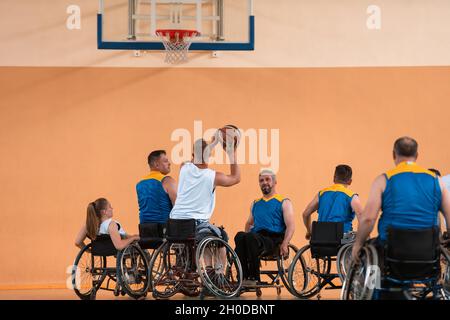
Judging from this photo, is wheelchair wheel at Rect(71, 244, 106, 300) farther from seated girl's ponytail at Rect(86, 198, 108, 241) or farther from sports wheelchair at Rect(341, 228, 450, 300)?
sports wheelchair at Rect(341, 228, 450, 300)

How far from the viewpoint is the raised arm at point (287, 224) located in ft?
23.4

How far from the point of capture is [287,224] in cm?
721

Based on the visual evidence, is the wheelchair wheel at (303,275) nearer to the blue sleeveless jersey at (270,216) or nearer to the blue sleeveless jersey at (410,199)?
the blue sleeveless jersey at (270,216)

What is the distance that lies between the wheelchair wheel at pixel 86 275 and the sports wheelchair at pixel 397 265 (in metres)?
2.83

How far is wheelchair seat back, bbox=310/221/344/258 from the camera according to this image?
6.85 m

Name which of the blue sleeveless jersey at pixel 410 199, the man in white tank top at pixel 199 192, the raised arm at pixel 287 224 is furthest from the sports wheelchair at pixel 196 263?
the blue sleeveless jersey at pixel 410 199

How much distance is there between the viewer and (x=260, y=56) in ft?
29.8

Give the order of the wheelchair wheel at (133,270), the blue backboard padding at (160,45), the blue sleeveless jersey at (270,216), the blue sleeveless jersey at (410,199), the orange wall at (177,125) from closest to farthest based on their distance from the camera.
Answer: the blue sleeveless jersey at (410,199) → the wheelchair wheel at (133,270) → the blue sleeveless jersey at (270,216) → the blue backboard padding at (160,45) → the orange wall at (177,125)

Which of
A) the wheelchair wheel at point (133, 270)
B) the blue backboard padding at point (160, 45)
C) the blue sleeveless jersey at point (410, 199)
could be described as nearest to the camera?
the blue sleeveless jersey at point (410, 199)

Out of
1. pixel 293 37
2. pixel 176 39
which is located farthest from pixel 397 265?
pixel 293 37

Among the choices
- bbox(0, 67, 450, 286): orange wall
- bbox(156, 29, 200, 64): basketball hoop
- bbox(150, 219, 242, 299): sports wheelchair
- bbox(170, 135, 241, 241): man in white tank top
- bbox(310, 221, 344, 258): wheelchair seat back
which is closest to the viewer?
bbox(150, 219, 242, 299): sports wheelchair

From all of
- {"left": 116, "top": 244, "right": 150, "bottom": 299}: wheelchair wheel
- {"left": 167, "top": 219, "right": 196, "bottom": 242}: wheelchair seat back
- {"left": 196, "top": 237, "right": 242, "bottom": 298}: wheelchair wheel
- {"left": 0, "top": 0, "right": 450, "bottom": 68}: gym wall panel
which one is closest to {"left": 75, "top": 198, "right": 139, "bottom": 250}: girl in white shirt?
{"left": 116, "top": 244, "right": 150, "bottom": 299}: wheelchair wheel

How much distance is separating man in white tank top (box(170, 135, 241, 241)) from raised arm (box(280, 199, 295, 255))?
1.95ft
